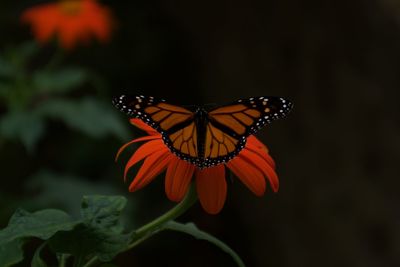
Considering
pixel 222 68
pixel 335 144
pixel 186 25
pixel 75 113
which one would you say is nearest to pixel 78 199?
pixel 75 113

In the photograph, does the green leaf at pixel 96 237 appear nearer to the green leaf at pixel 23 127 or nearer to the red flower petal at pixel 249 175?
the red flower petal at pixel 249 175

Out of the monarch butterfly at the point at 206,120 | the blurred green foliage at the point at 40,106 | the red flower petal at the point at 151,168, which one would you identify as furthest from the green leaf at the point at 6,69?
the red flower petal at the point at 151,168

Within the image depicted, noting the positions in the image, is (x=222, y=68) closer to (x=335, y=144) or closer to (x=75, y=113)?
(x=335, y=144)

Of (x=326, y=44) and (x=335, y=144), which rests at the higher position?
(x=326, y=44)

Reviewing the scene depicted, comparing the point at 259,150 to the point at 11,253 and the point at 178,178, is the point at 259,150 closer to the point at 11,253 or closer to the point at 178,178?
the point at 178,178

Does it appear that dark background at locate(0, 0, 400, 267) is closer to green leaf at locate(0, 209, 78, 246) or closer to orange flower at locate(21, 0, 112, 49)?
orange flower at locate(21, 0, 112, 49)

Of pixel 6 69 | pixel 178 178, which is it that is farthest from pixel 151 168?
pixel 6 69

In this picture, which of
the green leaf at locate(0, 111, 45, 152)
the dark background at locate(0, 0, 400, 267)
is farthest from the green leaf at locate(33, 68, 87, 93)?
the dark background at locate(0, 0, 400, 267)
